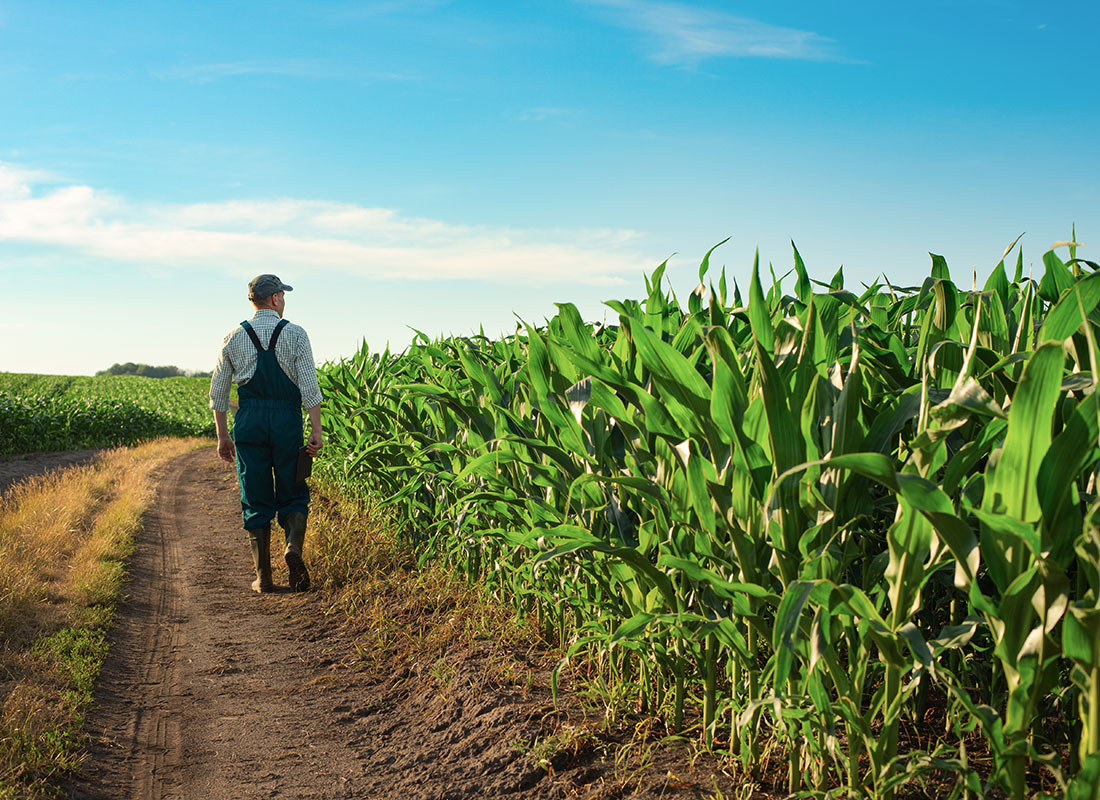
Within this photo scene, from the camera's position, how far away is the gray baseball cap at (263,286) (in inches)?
222

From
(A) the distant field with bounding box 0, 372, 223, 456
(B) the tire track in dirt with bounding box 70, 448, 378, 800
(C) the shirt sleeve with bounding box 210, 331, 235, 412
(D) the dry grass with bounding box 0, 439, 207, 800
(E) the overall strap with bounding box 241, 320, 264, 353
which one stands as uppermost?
(E) the overall strap with bounding box 241, 320, 264, 353

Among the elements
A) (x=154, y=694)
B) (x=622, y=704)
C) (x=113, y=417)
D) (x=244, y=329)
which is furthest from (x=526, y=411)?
(x=113, y=417)

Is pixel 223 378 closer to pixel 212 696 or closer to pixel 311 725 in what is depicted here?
pixel 212 696

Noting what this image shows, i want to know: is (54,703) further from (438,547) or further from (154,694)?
(438,547)

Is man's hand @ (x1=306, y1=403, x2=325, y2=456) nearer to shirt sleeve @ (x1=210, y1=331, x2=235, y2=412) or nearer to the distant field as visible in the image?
shirt sleeve @ (x1=210, y1=331, x2=235, y2=412)

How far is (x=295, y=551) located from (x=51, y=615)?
146cm

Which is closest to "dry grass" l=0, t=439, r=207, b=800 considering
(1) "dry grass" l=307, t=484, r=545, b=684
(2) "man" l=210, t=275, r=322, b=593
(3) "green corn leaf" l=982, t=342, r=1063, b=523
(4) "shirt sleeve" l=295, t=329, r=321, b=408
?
(2) "man" l=210, t=275, r=322, b=593

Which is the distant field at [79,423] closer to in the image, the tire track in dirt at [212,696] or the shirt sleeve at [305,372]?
the tire track in dirt at [212,696]

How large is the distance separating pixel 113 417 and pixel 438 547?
19.9m

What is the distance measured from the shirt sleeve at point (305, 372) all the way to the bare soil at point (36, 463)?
9.18 meters

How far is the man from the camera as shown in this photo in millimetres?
5539

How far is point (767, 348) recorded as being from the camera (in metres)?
2.10

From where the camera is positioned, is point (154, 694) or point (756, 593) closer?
point (756, 593)

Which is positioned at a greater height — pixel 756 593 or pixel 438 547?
pixel 756 593
